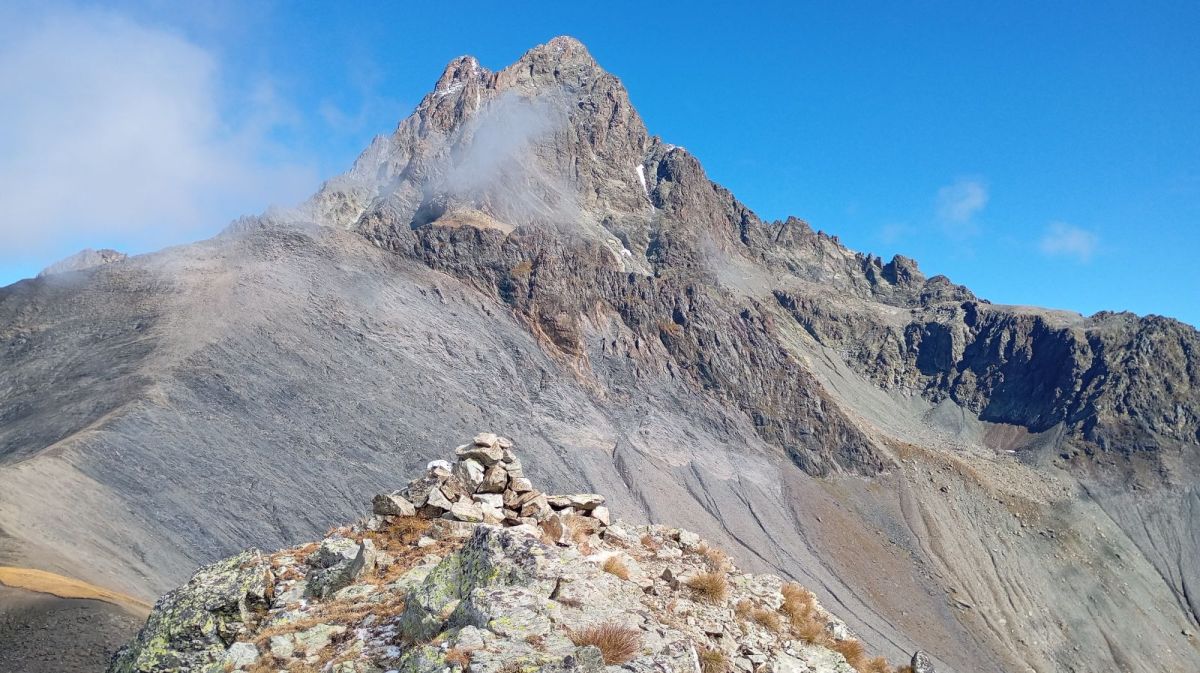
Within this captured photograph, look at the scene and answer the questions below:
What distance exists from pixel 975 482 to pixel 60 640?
123654 mm

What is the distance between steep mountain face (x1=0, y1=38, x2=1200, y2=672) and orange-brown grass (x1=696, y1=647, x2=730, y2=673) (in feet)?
137

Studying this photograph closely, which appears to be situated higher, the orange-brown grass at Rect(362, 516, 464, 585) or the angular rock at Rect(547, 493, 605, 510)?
the angular rock at Rect(547, 493, 605, 510)

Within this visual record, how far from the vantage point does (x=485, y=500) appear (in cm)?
1427

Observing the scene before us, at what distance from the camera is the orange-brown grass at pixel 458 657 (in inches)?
301

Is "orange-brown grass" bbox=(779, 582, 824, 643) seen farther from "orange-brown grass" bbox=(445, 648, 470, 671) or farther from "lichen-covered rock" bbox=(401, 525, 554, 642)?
"orange-brown grass" bbox=(445, 648, 470, 671)

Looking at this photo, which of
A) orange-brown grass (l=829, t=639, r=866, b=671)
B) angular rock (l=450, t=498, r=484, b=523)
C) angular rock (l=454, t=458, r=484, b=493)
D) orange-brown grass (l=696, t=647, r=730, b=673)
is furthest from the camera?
angular rock (l=454, t=458, r=484, b=493)

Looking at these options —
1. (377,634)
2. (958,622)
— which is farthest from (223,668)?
(958,622)

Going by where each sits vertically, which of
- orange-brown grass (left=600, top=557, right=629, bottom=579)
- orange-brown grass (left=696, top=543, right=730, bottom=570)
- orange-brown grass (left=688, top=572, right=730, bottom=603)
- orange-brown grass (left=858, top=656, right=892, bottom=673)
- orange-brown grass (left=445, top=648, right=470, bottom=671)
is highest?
orange-brown grass (left=696, top=543, right=730, bottom=570)

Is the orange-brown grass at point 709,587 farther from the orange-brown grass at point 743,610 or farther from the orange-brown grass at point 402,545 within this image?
the orange-brown grass at point 402,545

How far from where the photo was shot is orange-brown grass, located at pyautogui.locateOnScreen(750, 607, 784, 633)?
1116 cm

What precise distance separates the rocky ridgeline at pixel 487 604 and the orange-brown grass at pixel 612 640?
2 cm

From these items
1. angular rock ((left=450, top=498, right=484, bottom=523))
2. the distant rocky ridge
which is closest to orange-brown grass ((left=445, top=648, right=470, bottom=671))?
angular rock ((left=450, top=498, right=484, bottom=523))

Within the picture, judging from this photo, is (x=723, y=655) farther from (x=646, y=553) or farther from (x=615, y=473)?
(x=615, y=473)

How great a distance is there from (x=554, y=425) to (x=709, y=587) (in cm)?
8672
